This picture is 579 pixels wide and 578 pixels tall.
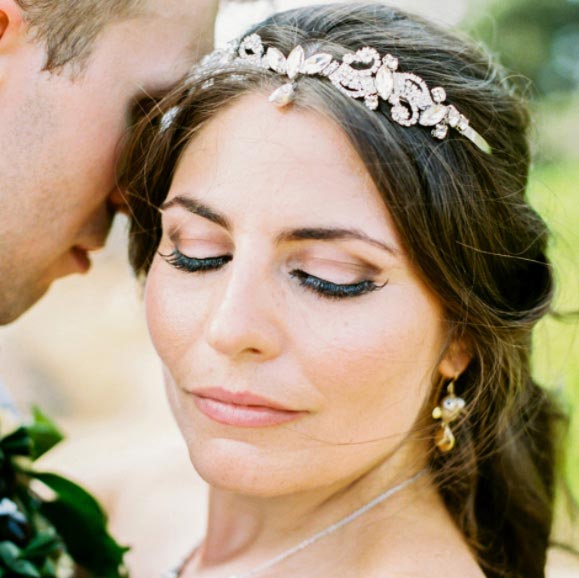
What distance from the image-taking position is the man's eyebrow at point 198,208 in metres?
2.43

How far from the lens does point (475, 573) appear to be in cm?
264

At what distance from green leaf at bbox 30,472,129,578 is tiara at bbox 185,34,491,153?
1492 mm

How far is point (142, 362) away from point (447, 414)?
196 inches

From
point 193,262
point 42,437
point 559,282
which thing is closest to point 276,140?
point 193,262

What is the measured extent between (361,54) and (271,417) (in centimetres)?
101

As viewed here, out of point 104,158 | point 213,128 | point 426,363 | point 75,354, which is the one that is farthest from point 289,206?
point 75,354

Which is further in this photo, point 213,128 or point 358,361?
point 213,128

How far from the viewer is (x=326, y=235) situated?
7.66 feet

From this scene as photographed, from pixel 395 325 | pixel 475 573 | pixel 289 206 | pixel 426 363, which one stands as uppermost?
pixel 289 206

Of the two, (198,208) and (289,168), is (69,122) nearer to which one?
(198,208)

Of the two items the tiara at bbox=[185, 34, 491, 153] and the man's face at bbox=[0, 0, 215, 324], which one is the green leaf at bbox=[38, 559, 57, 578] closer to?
the man's face at bbox=[0, 0, 215, 324]

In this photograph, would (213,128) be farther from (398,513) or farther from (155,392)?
(155,392)

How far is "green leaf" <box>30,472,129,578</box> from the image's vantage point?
3010 millimetres

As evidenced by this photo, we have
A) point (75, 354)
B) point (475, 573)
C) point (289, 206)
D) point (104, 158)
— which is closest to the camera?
point (289, 206)
